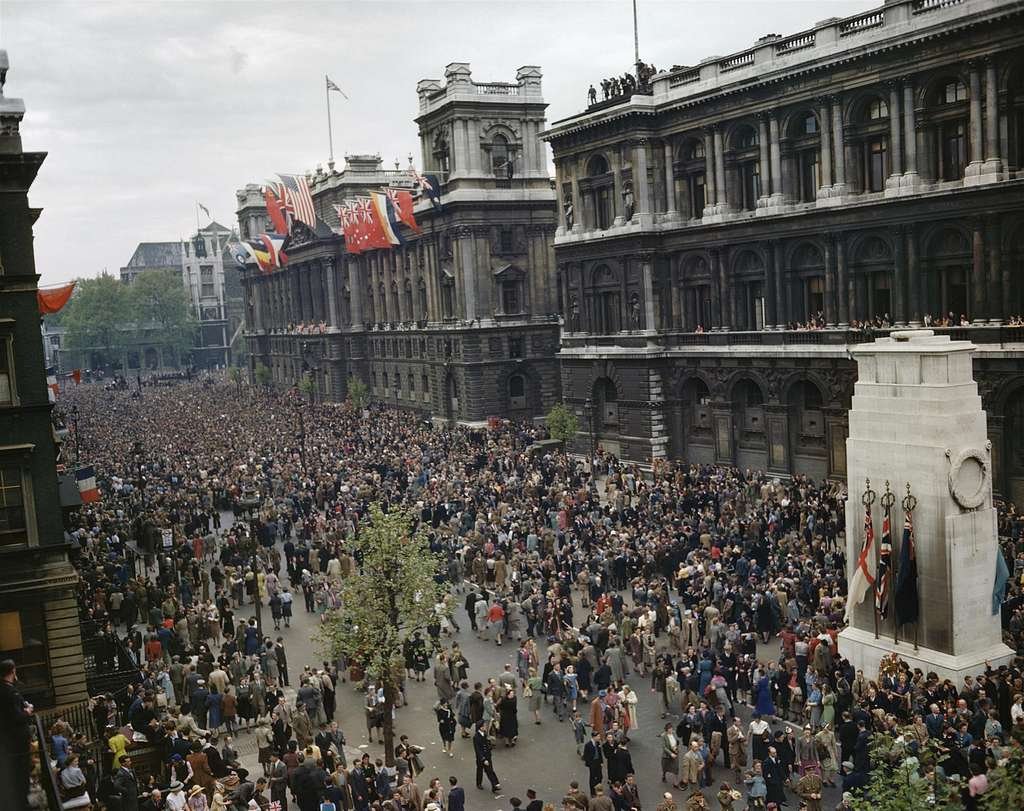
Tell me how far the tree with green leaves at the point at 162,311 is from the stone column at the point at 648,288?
12138cm

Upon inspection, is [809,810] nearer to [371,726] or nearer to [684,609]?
[371,726]

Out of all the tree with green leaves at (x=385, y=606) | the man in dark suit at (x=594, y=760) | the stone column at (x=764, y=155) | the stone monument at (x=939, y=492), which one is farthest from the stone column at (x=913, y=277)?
the man in dark suit at (x=594, y=760)

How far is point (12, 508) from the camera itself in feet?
76.8

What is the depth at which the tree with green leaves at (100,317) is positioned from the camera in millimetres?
150250

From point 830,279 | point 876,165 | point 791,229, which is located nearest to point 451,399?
point 791,229

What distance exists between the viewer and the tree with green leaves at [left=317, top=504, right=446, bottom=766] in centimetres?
2130

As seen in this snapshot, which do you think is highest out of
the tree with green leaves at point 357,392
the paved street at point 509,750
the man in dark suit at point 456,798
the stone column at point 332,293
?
the stone column at point 332,293

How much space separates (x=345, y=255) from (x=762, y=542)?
203ft

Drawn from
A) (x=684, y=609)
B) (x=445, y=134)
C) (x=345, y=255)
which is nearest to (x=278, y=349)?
(x=345, y=255)

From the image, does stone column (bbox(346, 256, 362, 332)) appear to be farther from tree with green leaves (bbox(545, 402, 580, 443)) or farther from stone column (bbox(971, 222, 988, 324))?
stone column (bbox(971, 222, 988, 324))

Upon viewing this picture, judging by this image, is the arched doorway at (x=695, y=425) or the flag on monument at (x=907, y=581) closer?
the flag on monument at (x=907, y=581)

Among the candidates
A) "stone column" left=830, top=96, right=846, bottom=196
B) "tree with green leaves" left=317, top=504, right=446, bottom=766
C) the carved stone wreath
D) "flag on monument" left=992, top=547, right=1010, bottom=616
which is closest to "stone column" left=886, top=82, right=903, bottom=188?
"stone column" left=830, top=96, right=846, bottom=196

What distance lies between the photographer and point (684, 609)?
2883cm

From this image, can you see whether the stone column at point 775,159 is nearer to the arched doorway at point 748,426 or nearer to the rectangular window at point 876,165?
the rectangular window at point 876,165
